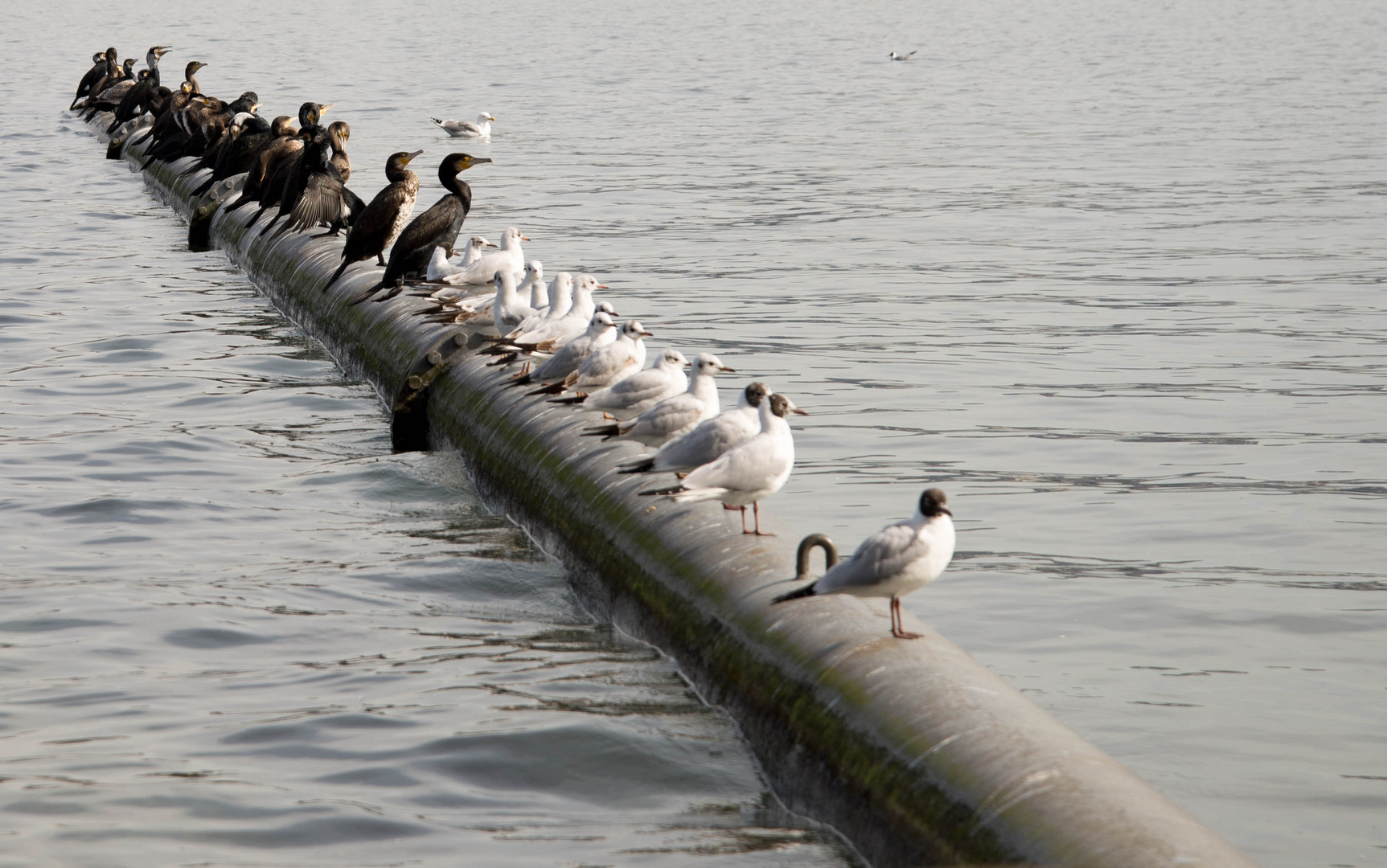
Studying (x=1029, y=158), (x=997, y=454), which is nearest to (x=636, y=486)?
(x=997, y=454)

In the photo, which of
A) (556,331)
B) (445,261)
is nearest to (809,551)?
(556,331)

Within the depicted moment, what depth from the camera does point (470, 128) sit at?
37438 mm

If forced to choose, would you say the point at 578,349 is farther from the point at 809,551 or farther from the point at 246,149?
the point at 246,149

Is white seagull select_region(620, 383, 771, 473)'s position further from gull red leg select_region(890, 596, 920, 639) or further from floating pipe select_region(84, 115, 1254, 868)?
gull red leg select_region(890, 596, 920, 639)

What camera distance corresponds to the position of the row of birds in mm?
6172

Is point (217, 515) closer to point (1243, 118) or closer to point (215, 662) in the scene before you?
point (215, 662)

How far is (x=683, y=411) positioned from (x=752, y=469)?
4.18 ft

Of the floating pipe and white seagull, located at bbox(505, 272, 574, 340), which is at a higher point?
white seagull, located at bbox(505, 272, 574, 340)

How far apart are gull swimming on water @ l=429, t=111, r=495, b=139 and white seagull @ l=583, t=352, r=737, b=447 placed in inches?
1167

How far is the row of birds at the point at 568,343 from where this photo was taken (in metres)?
6.17

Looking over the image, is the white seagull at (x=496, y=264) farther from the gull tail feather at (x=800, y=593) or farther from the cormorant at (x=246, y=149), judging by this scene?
the cormorant at (x=246, y=149)

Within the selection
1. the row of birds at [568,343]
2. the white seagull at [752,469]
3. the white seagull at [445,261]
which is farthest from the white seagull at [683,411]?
the white seagull at [445,261]

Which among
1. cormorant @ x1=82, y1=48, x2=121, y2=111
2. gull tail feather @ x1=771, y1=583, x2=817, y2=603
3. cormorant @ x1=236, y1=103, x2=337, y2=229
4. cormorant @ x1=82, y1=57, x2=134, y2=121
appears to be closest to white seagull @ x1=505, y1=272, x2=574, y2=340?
gull tail feather @ x1=771, y1=583, x2=817, y2=603

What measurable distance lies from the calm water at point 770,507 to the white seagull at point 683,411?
3.46 ft
